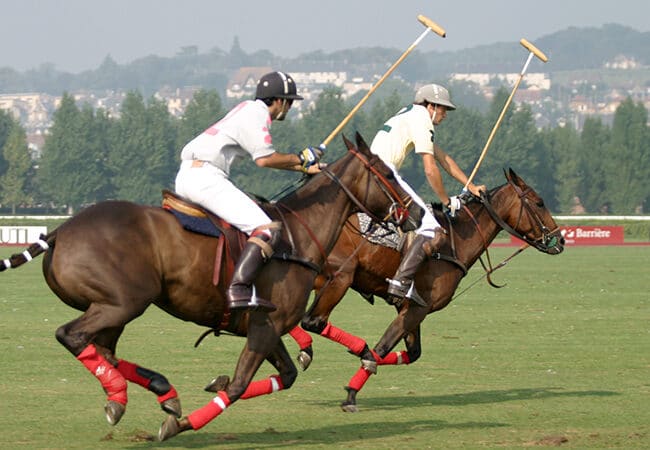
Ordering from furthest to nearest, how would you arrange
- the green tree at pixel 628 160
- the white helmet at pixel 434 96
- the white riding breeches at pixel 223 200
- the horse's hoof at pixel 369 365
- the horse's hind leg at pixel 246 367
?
the green tree at pixel 628 160 → the white helmet at pixel 434 96 → the horse's hoof at pixel 369 365 → the white riding breeches at pixel 223 200 → the horse's hind leg at pixel 246 367

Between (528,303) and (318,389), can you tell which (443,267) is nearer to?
(318,389)

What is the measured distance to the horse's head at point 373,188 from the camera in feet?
34.4

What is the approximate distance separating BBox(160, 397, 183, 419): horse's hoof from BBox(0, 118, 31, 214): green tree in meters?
102

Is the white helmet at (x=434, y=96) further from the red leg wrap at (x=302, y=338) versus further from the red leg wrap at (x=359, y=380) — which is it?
Result: the red leg wrap at (x=359, y=380)

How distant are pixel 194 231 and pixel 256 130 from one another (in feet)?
2.88

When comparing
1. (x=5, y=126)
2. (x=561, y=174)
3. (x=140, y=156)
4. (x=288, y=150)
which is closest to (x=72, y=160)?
(x=140, y=156)

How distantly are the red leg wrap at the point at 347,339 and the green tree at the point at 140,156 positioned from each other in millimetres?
97585

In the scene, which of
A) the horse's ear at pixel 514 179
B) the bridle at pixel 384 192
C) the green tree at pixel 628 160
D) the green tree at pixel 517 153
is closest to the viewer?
the bridle at pixel 384 192

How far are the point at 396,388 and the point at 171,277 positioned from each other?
14.1ft

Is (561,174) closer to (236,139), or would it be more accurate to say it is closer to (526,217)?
(526,217)

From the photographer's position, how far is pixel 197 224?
9.66 m

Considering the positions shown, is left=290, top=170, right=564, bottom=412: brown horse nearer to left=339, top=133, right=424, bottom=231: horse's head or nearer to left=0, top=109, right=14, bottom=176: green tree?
left=339, top=133, right=424, bottom=231: horse's head

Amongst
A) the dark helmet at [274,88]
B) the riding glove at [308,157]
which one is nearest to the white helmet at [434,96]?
the dark helmet at [274,88]

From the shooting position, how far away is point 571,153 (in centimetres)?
12125
